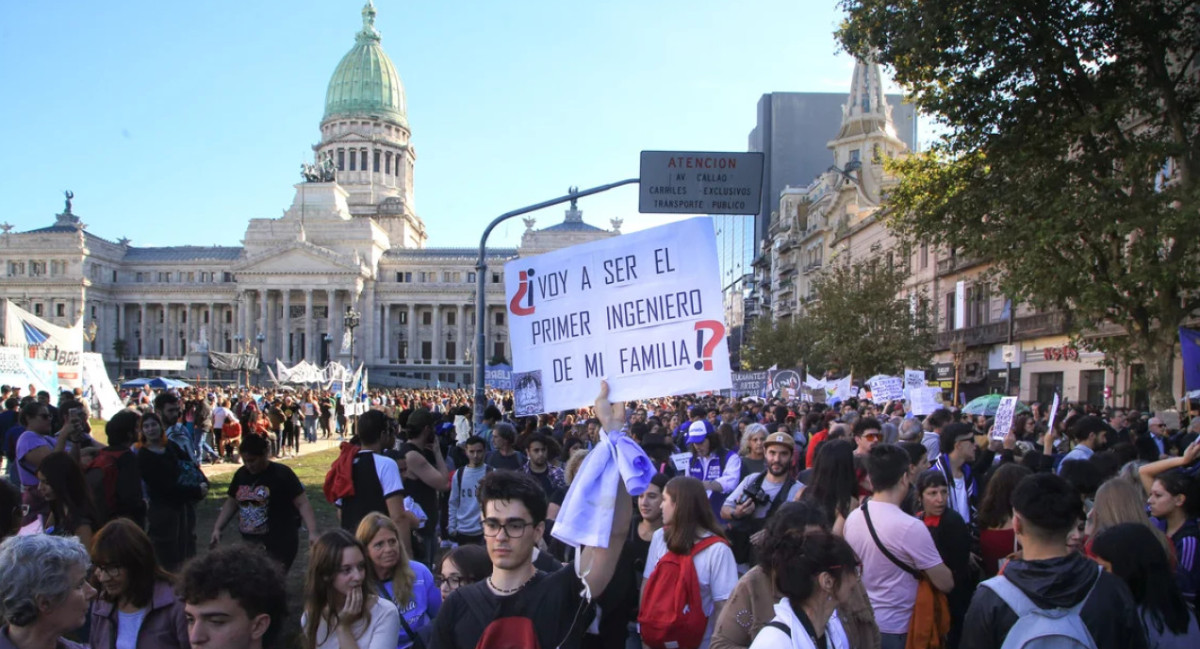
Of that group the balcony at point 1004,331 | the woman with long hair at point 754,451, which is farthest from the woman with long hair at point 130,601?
the balcony at point 1004,331

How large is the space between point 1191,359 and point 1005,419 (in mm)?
5452

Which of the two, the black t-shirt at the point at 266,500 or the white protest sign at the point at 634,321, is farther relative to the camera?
the black t-shirt at the point at 266,500

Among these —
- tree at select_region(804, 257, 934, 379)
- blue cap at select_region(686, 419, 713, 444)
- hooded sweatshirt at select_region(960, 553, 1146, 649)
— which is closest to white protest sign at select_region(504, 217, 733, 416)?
hooded sweatshirt at select_region(960, 553, 1146, 649)

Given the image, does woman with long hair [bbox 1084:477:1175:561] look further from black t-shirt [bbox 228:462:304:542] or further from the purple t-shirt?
black t-shirt [bbox 228:462:304:542]

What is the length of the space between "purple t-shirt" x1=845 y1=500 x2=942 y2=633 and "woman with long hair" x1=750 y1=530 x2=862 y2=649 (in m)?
1.29

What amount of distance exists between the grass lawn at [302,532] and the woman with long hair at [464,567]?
Result: 716 mm

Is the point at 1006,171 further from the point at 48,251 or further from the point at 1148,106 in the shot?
the point at 48,251

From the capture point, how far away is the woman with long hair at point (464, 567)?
4.42 metres

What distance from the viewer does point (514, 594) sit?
3.25 m

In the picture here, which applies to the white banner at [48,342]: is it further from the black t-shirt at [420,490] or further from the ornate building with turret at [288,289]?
the ornate building with turret at [288,289]

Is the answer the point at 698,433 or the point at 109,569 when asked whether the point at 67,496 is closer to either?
the point at 109,569

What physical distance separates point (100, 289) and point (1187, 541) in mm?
108228

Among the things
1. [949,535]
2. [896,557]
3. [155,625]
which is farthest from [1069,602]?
[155,625]

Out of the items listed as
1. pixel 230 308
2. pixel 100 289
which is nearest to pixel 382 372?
pixel 230 308
